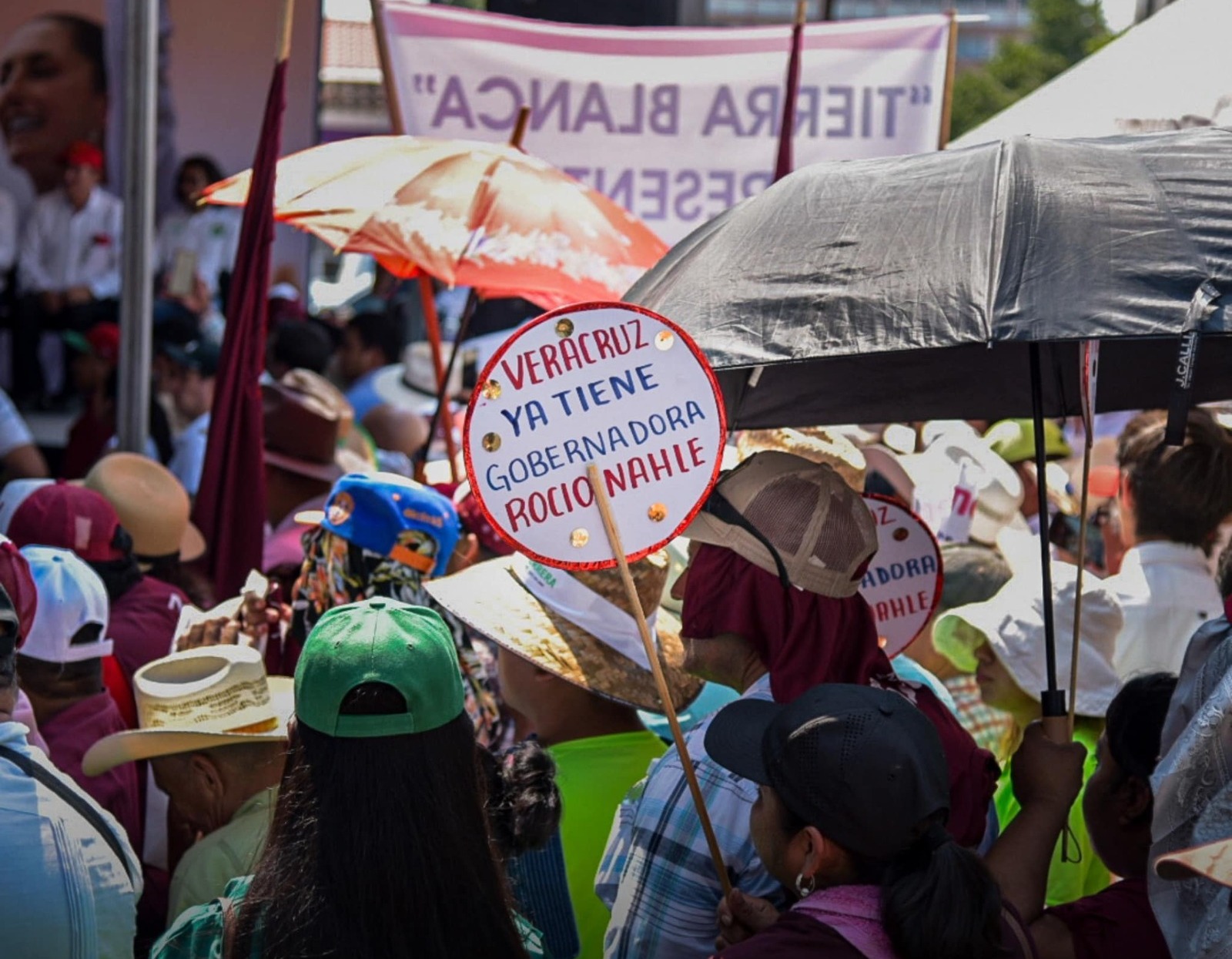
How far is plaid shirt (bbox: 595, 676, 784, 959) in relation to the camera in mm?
2564

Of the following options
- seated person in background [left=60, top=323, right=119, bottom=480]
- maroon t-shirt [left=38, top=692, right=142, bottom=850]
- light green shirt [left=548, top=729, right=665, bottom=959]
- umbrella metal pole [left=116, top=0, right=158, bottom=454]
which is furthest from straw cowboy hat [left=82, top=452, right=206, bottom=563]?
seated person in background [left=60, top=323, right=119, bottom=480]

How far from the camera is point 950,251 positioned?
8.43 ft

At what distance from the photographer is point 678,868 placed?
102 inches

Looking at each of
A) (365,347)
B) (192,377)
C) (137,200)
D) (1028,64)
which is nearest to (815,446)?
(137,200)

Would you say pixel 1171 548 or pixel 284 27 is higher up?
pixel 284 27

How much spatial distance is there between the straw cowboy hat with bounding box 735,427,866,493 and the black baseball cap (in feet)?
5.91

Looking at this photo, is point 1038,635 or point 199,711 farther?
point 1038,635

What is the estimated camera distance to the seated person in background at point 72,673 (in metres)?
3.41

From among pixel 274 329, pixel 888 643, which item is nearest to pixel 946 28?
pixel 888 643

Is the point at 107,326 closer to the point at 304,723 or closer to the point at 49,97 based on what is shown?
the point at 49,97

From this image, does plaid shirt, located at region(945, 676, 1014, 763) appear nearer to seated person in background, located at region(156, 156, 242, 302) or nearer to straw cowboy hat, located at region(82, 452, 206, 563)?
straw cowboy hat, located at region(82, 452, 206, 563)

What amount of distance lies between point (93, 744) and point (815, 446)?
1922 millimetres

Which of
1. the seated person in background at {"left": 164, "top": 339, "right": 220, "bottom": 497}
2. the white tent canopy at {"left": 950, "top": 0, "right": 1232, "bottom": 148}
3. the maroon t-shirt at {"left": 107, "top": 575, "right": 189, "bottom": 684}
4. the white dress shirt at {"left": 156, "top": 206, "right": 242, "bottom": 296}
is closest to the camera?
the maroon t-shirt at {"left": 107, "top": 575, "right": 189, "bottom": 684}

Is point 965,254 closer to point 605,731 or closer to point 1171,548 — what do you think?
point 605,731
